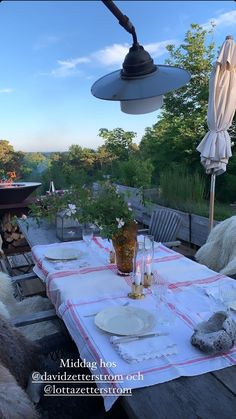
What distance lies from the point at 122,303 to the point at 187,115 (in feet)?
→ 21.1

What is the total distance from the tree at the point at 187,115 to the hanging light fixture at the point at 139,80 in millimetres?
5256

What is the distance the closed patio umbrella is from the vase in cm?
170

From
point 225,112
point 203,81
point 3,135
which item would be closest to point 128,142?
point 203,81

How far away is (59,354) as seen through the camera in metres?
1.50

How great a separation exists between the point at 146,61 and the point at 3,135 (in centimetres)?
604

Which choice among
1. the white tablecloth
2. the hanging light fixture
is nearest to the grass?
the white tablecloth

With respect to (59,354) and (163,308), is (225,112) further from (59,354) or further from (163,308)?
(59,354)

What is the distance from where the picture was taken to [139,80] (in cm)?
123

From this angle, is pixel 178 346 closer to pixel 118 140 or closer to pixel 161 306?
pixel 161 306

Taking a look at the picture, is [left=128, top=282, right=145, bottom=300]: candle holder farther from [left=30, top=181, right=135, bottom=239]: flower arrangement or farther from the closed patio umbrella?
the closed patio umbrella

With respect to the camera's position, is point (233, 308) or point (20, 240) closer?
point (233, 308)

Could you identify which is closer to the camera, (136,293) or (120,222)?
(136,293)

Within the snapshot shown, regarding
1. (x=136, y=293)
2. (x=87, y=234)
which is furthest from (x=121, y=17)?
(x=87, y=234)

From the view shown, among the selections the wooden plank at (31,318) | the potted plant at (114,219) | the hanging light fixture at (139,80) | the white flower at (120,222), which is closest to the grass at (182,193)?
the potted plant at (114,219)
